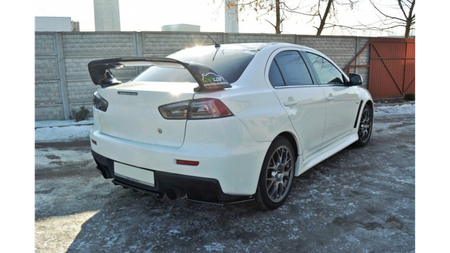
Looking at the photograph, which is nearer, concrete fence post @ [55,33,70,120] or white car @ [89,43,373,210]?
white car @ [89,43,373,210]

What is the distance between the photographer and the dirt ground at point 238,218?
238cm

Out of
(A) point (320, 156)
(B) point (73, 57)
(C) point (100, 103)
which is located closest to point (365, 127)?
(A) point (320, 156)

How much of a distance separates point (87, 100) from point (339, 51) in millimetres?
8394

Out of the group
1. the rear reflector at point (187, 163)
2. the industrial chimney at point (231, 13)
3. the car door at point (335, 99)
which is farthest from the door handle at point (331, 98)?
the industrial chimney at point (231, 13)

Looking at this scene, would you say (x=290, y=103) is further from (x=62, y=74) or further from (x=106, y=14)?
(x=106, y=14)

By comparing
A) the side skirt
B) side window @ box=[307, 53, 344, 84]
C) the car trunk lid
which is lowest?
the side skirt

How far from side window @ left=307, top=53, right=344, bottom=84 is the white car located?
0.41 m

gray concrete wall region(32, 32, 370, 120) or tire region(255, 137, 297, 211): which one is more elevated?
gray concrete wall region(32, 32, 370, 120)

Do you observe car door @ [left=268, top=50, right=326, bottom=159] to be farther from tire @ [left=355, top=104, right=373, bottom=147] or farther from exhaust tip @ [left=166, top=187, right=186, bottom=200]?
tire @ [left=355, top=104, right=373, bottom=147]

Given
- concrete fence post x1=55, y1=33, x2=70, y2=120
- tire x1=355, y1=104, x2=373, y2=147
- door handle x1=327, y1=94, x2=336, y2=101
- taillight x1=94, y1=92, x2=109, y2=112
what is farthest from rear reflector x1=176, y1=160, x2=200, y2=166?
concrete fence post x1=55, y1=33, x2=70, y2=120

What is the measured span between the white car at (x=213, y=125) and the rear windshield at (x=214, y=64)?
0.01m

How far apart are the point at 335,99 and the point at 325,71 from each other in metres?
0.41

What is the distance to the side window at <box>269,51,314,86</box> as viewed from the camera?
9.95 ft
